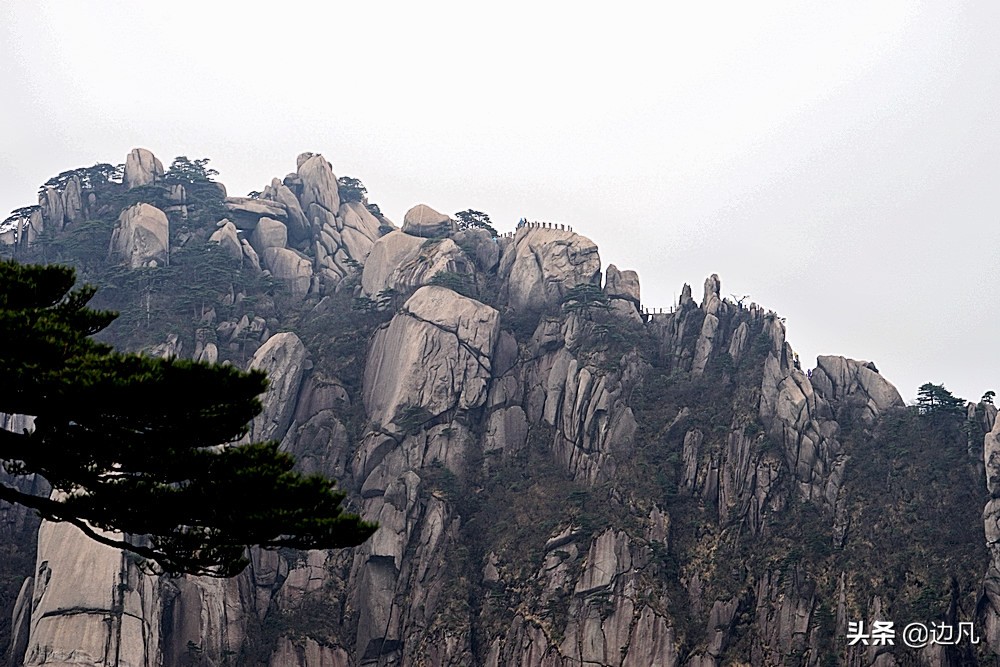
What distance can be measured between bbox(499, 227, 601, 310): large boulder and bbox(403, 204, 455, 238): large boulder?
6.89m

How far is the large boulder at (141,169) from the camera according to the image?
75750 mm

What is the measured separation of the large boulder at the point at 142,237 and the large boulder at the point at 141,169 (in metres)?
7.63

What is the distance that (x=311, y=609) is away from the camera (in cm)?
4988

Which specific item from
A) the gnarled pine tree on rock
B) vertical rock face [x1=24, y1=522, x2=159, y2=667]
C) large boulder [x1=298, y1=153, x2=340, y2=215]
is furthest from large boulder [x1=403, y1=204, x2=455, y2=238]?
the gnarled pine tree on rock

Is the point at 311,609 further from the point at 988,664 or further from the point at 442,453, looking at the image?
the point at 988,664

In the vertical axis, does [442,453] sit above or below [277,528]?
above

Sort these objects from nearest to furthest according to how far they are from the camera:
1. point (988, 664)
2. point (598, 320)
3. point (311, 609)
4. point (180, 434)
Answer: point (180, 434) < point (988, 664) < point (311, 609) < point (598, 320)

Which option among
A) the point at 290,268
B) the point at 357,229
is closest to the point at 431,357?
the point at 290,268

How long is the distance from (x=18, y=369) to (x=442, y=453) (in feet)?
139

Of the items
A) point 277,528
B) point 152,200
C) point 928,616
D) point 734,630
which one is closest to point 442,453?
point 734,630

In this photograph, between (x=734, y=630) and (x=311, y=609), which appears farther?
(x=311, y=609)

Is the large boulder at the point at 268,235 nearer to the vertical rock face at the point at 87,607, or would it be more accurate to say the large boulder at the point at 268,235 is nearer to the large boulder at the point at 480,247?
the large boulder at the point at 480,247

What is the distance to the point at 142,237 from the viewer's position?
217 feet

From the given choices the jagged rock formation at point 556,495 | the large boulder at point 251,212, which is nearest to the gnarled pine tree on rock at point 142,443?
the jagged rock formation at point 556,495
